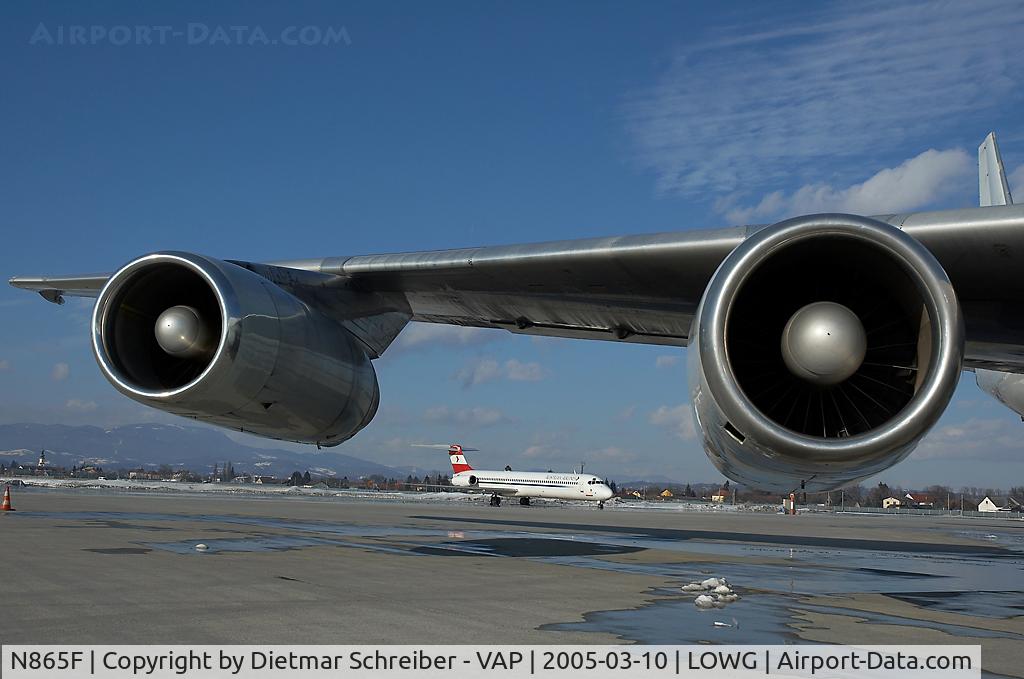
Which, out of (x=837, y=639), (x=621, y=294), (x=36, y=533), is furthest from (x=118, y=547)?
(x=837, y=639)

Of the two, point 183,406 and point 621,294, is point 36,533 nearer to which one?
point 183,406

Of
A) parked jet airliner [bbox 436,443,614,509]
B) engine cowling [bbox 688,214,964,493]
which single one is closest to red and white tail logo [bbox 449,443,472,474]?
parked jet airliner [bbox 436,443,614,509]

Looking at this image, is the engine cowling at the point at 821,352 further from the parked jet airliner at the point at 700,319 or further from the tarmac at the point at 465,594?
the tarmac at the point at 465,594

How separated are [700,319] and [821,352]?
30.3 inches

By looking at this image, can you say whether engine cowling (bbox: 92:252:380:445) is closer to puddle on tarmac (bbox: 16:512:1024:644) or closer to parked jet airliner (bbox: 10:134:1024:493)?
parked jet airliner (bbox: 10:134:1024:493)

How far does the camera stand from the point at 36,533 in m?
15.5

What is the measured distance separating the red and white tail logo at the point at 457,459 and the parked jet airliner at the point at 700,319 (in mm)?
67748

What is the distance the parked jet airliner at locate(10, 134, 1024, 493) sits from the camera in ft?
18.5

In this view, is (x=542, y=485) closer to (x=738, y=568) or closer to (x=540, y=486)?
(x=540, y=486)

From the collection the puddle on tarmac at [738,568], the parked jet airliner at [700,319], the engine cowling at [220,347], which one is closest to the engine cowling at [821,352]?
the parked jet airliner at [700,319]

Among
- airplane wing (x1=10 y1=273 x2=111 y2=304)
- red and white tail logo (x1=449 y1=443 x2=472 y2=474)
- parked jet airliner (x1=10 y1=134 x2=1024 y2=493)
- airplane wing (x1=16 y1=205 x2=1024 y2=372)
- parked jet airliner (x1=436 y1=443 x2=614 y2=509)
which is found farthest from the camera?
red and white tail logo (x1=449 y1=443 x2=472 y2=474)

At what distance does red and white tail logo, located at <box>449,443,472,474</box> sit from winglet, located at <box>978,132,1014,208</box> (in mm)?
67254

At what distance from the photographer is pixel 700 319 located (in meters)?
5.79

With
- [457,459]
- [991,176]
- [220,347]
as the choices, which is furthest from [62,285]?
[457,459]
